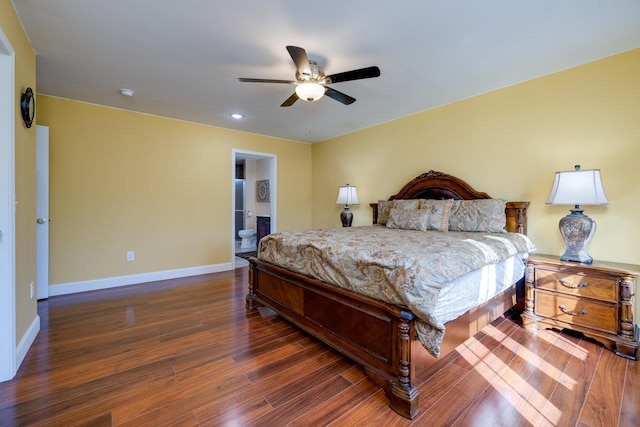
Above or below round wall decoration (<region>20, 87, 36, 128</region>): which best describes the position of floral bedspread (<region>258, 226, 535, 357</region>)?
below

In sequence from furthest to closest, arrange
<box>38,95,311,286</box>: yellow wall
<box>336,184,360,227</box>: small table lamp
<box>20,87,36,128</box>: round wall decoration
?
<box>336,184,360,227</box>: small table lamp < <box>38,95,311,286</box>: yellow wall < <box>20,87,36,128</box>: round wall decoration

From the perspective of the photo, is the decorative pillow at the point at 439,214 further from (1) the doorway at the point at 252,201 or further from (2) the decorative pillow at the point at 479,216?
(1) the doorway at the point at 252,201

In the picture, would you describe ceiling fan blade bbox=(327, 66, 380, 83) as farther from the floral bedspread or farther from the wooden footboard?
the wooden footboard

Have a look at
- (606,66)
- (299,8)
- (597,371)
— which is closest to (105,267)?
(299,8)

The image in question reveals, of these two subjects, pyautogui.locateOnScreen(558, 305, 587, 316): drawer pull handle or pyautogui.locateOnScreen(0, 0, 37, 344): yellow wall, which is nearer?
pyautogui.locateOnScreen(0, 0, 37, 344): yellow wall

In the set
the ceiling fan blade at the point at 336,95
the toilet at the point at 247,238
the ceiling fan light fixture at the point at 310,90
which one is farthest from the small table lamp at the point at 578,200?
the toilet at the point at 247,238

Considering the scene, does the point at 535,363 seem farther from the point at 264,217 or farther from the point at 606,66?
the point at 264,217

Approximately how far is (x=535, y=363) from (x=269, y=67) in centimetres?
323

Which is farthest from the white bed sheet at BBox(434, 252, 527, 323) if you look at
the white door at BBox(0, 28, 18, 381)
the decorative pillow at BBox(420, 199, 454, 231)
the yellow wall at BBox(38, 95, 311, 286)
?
the yellow wall at BBox(38, 95, 311, 286)

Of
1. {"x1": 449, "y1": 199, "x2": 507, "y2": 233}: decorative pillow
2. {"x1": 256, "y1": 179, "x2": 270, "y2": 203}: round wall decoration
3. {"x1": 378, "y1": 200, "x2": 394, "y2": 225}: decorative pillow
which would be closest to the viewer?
{"x1": 449, "y1": 199, "x2": 507, "y2": 233}: decorative pillow

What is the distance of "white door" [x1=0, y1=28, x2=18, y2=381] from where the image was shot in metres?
1.75

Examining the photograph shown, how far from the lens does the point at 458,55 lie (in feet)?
8.07

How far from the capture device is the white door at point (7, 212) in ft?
5.75

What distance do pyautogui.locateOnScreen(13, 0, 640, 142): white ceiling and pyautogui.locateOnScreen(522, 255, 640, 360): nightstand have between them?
184 cm
